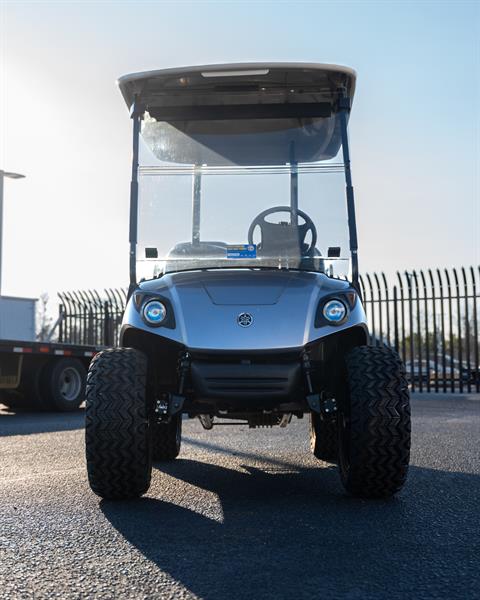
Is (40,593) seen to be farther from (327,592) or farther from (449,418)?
(449,418)

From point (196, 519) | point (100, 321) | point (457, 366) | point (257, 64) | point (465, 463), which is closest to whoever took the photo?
point (196, 519)

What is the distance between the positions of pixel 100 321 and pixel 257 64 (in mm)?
17673

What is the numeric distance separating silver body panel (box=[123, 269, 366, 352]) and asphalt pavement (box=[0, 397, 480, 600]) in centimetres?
97

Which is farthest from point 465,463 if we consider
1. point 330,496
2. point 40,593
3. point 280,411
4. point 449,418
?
point 449,418

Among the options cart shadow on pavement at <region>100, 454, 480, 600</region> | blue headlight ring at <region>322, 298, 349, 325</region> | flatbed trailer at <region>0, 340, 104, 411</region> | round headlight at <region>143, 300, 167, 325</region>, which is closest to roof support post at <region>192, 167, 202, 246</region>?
round headlight at <region>143, 300, 167, 325</region>

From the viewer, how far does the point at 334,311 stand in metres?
5.01

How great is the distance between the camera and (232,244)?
19.2 feet

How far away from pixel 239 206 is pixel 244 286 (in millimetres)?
1110

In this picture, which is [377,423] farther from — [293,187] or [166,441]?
[166,441]

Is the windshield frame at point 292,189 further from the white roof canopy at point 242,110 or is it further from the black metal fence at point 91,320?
the black metal fence at point 91,320

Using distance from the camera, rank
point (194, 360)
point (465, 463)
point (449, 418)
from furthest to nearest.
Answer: point (449, 418) → point (465, 463) → point (194, 360)

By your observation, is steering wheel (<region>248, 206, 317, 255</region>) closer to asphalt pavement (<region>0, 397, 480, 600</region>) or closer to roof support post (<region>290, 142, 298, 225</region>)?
roof support post (<region>290, 142, 298, 225</region>)

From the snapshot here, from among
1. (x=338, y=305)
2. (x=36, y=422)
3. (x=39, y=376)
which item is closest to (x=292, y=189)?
(x=338, y=305)

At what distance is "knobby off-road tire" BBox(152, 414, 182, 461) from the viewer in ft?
21.9
